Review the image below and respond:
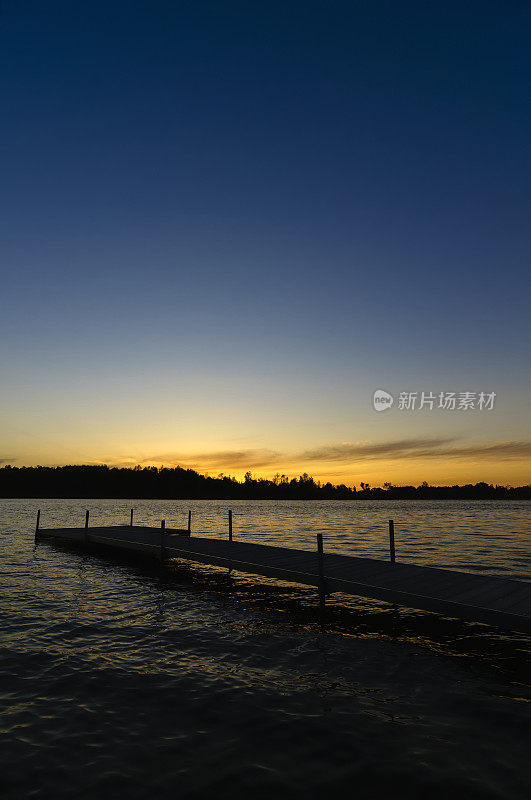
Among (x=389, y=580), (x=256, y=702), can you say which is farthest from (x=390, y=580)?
(x=256, y=702)

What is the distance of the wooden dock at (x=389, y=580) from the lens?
10383 millimetres

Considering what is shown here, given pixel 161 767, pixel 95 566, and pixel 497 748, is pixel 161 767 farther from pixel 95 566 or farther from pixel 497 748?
pixel 95 566

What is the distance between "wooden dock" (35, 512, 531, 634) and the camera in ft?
34.1

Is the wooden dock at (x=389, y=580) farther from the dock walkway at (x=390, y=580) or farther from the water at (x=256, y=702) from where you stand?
the water at (x=256, y=702)

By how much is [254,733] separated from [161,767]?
151 cm

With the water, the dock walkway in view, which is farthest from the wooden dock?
the water

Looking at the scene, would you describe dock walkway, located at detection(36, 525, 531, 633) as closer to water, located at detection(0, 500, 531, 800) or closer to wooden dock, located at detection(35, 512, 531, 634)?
wooden dock, located at detection(35, 512, 531, 634)

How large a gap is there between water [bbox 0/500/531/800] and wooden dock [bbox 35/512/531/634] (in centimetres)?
97

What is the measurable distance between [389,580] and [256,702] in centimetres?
639

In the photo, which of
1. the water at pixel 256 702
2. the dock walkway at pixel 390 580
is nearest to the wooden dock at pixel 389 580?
the dock walkway at pixel 390 580

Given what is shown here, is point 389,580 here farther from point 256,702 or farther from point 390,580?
point 256,702

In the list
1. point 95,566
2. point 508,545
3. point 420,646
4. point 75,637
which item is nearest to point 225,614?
point 75,637

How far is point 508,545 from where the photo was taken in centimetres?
3375

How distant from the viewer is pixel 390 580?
519 inches
